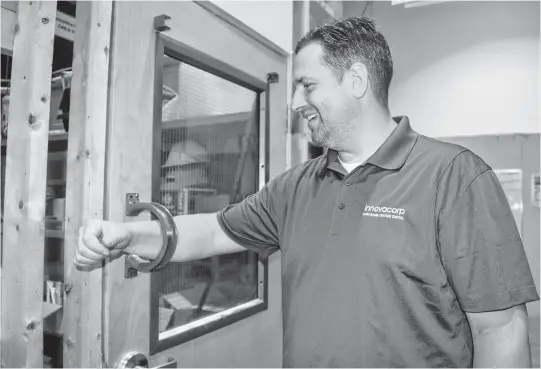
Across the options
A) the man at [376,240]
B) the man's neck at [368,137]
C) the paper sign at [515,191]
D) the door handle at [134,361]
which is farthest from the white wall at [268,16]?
the paper sign at [515,191]

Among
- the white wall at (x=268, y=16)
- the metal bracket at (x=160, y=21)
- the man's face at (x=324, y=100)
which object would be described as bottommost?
the man's face at (x=324, y=100)

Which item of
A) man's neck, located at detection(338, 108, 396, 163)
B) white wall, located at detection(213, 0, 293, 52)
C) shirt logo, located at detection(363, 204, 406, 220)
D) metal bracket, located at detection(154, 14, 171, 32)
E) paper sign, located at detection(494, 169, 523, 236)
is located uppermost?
white wall, located at detection(213, 0, 293, 52)

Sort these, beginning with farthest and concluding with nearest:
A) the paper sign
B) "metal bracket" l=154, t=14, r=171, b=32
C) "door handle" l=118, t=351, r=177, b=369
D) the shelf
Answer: the paper sign → the shelf → "metal bracket" l=154, t=14, r=171, b=32 → "door handle" l=118, t=351, r=177, b=369

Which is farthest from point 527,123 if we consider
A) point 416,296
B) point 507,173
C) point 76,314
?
point 76,314

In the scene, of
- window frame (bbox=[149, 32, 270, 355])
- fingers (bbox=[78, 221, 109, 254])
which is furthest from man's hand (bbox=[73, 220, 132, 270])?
window frame (bbox=[149, 32, 270, 355])

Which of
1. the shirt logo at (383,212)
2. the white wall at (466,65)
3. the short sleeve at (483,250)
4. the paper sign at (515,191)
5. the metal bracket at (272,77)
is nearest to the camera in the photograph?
the short sleeve at (483,250)

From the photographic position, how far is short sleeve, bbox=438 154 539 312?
90 cm

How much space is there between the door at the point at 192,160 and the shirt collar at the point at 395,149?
1.75 ft

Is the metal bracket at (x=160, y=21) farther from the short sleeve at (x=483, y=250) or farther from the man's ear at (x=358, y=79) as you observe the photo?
the short sleeve at (x=483, y=250)

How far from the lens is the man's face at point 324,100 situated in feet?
3.82

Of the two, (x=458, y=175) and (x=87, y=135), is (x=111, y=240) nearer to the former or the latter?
(x=87, y=135)

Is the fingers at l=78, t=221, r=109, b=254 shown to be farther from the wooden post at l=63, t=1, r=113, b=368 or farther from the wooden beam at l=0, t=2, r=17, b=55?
the wooden beam at l=0, t=2, r=17, b=55

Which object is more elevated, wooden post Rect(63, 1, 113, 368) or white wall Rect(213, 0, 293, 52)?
white wall Rect(213, 0, 293, 52)

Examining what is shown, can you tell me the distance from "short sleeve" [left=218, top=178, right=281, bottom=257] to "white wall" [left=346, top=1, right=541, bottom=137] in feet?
5.19
